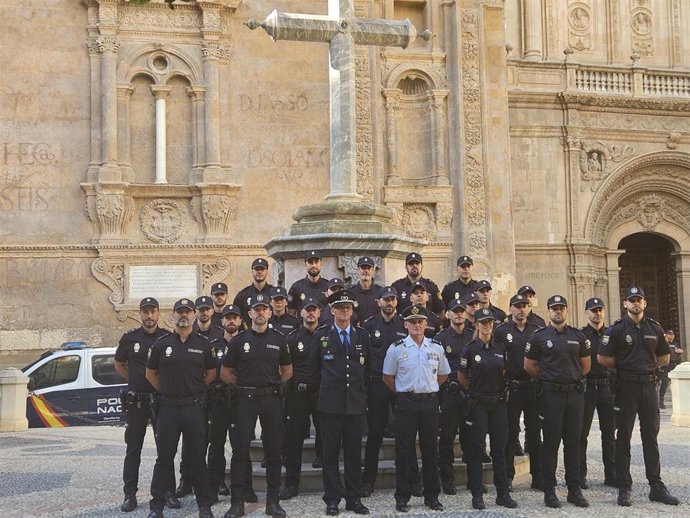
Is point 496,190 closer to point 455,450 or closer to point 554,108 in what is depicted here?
point 554,108

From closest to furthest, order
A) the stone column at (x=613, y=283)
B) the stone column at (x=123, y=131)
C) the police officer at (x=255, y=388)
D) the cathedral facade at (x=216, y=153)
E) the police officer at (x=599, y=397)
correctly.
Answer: the police officer at (x=255, y=388) → the police officer at (x=599, y=397) → the cathedral facade at (x=216, y=153) → the stone column at (x=123, y=131) → the stone column at (x=613, y=283)

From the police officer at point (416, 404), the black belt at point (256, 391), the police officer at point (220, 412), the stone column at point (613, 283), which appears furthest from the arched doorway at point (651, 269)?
the black belt at point (256, 391)

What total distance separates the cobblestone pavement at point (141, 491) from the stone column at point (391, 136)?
1031 cm

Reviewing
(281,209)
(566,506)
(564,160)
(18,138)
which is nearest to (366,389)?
(566,506)

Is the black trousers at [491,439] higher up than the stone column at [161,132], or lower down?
lower down

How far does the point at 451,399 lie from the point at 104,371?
28.8 ft

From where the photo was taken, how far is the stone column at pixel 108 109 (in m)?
20.1

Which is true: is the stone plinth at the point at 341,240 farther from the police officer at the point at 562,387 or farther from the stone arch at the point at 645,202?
the stone arch at the point at 645,202

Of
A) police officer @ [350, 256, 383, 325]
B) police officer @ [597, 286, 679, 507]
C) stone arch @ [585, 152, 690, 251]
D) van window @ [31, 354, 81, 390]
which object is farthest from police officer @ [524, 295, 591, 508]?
stone arch @ [585, 152, 690, 251]

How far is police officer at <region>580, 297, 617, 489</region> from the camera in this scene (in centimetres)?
950

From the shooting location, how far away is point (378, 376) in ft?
30.2

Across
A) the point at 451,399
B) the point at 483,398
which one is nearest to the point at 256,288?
the point at 451,399

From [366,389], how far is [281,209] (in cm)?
1220

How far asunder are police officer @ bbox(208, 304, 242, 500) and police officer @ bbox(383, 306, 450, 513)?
1.56m
